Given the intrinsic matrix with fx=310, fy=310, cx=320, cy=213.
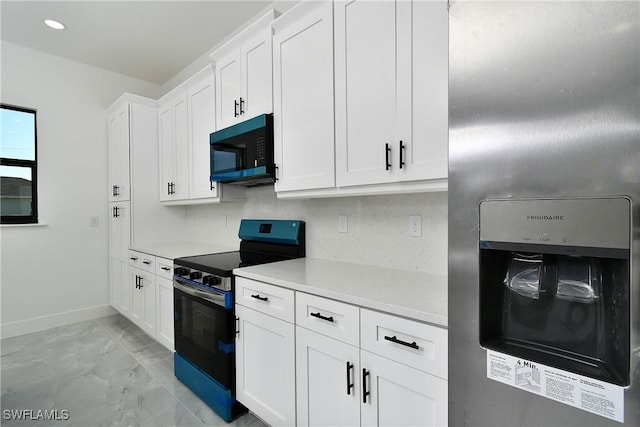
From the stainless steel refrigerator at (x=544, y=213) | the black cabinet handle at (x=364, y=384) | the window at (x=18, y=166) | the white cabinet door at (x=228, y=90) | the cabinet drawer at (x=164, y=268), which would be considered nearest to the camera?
the stainless steel refrigerator at (x=544, y=213)

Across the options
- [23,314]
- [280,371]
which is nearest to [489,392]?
[280,371]

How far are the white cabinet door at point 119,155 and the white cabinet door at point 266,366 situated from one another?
241cm

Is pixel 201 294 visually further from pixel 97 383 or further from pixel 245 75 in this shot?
pixel 245 75

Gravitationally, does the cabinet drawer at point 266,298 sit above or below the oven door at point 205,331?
above

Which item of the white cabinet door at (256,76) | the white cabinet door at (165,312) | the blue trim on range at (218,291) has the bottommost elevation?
the white cabinet door at (165,312)

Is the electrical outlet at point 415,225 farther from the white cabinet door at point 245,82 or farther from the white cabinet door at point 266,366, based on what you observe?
the white cabinet door at point 245,82

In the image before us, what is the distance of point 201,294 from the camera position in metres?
1.98

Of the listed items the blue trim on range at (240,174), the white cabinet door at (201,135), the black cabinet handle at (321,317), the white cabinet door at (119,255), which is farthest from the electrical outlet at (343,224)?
the white cabinet door at (119,255)

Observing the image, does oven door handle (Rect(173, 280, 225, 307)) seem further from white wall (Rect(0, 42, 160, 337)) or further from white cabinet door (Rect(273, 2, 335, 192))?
white wall (Rect(0, 42, 160, 337))

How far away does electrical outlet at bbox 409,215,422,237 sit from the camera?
5.45 ft

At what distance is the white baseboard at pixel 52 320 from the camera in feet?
10.4

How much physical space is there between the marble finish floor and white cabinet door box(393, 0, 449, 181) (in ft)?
5.70

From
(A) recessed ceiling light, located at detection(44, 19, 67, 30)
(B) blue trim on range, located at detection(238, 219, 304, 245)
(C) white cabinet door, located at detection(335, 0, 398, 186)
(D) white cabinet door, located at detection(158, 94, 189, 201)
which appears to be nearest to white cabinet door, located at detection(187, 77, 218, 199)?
(D) white cabinet door, located at detection(158, 94, 189, 201)

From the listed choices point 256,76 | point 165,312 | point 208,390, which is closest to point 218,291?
point 208,390
